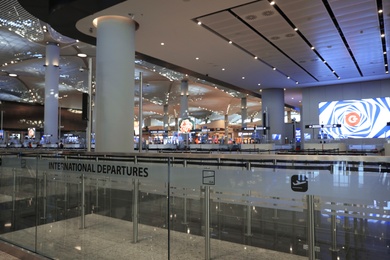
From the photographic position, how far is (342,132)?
22016 mm

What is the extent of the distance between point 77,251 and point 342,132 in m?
21.6

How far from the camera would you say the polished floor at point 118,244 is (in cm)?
345

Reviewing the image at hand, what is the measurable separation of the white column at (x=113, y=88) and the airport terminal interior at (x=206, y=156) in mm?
30

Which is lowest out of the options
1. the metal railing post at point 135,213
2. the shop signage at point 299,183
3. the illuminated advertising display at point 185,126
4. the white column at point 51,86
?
the metal railing post at point 135,213

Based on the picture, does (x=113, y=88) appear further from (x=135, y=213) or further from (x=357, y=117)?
(x=357, y=117)

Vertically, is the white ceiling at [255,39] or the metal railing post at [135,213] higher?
the white ceiling at [255,39]

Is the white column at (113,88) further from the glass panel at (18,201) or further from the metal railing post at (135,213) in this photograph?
the metal railing post at (135,213)

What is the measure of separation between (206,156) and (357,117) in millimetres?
20362

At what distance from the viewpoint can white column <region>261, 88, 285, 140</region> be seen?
22.3 metres

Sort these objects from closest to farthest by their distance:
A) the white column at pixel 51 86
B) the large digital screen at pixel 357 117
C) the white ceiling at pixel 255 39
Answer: the white ceiling at pixel 255 39 < the white column at pixel 51 86 < the large digital screen at pixel 357 117

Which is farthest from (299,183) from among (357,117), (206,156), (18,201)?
(357,117)

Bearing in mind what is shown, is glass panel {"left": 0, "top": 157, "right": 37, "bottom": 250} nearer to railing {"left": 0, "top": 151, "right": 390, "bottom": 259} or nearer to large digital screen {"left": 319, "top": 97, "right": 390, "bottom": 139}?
railing {"left": 0, "top": 151, "right": 390, "bottom": 259}

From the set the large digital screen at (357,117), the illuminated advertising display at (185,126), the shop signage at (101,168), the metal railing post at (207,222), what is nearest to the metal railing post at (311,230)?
the metal railing post at (207,222)

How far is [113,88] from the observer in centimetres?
844
